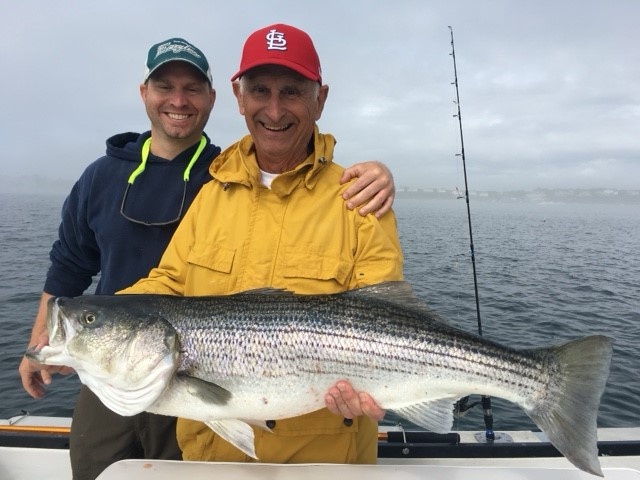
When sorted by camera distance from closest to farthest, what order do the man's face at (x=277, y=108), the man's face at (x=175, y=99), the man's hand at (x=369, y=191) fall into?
1. the man's hand at (x=369, y=191)
2. the man's face at (x=277, y=108)
3. the man's face at (x=175, y=99)

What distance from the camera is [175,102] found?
158 inches

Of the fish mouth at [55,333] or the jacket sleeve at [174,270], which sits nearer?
the fish mouth at [55,333]

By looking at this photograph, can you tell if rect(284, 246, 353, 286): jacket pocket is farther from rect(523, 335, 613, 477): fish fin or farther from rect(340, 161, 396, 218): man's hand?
rect(523, 335, 613, 477): fish fin

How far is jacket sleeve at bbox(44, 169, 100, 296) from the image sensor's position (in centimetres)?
423

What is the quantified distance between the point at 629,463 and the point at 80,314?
15.5ft

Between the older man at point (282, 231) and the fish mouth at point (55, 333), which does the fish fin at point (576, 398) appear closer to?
the older man at point (282, 231)

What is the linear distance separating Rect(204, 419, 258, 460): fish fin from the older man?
263mm

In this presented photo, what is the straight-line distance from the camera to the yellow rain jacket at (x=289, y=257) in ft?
9.65

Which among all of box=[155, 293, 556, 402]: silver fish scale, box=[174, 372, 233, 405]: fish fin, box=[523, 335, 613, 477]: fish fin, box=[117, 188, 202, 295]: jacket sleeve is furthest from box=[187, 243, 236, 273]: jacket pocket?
box=[523, 335, 613, 477]: fish fin

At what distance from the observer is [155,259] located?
155 inches

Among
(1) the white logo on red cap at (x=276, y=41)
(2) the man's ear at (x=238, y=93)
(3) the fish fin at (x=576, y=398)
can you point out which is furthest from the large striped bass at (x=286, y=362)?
(1) the white logo on red cap at (x=276, y=41)

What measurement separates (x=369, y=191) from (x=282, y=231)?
26.3 inches

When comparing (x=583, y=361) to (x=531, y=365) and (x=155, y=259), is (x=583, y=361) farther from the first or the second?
(x=155, y=259)

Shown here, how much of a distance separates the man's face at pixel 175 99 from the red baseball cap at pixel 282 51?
0.95 meters
